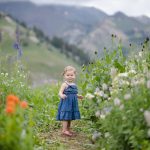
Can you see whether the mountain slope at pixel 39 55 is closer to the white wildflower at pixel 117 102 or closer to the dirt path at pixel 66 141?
the dirt path at pixel 66 141

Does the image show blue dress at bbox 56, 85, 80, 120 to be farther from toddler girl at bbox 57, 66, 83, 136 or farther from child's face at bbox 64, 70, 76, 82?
child's face at bbox 64, 70, 76, 82

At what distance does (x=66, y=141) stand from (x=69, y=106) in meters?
0.69

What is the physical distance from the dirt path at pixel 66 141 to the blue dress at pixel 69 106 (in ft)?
1.22

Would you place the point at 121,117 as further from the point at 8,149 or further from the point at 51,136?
the point at 51,136

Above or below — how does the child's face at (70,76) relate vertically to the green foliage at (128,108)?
above

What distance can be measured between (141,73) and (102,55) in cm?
214

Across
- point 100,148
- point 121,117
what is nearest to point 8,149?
point 121,117

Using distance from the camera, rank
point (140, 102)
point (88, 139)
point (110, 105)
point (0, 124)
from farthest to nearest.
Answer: point (88, 139) < point (110, 105) < point (140, 102) < point (0, 124)

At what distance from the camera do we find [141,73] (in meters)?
6.50

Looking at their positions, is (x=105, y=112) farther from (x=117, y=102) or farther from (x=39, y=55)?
(x=39, y=55)

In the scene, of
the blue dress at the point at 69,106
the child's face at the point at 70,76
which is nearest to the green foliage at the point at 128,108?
the blue dress at the point at 69,106

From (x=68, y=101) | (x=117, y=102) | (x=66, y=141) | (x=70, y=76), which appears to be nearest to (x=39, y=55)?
(x=70, y=76)

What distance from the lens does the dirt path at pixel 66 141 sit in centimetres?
725

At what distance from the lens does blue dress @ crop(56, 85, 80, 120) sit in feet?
26.5
